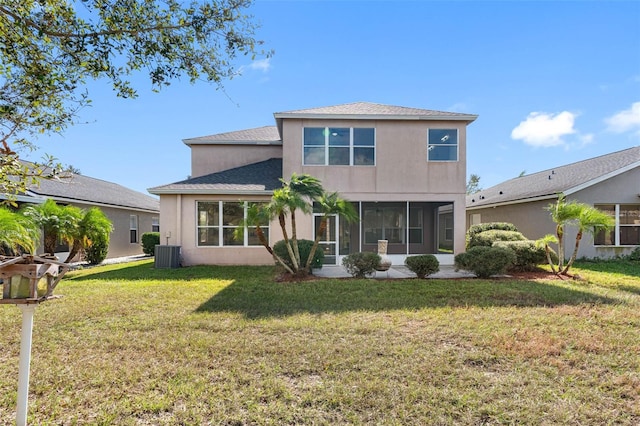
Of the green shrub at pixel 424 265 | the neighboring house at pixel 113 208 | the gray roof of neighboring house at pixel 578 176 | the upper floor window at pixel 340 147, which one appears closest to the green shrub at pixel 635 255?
the gray roof of neighboring house at pixel 578 176

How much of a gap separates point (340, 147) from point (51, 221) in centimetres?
1097

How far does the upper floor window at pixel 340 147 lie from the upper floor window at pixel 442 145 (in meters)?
2.40

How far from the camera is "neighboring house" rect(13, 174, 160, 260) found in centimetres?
1413

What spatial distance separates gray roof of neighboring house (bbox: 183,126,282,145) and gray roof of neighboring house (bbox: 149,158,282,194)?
1.49m

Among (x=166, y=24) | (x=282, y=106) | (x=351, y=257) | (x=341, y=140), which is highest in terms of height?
(x=282, y=106)

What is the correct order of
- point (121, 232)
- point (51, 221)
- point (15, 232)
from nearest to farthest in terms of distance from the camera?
point (15, 232) < point (51, 221) < point (121, 232)

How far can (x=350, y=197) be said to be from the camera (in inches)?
529

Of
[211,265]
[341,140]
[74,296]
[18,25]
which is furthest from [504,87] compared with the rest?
[74,296]

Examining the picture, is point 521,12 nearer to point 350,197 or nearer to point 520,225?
point 350,197

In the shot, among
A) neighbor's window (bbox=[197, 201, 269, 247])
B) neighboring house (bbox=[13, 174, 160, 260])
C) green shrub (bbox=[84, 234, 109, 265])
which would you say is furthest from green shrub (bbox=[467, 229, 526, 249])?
neighboring house (bbox=[13, 174, 160, 260])

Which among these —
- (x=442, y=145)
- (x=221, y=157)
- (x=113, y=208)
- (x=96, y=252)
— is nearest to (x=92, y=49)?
(x=442, y=145)

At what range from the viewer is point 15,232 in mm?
8758

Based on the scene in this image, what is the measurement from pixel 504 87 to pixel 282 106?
10765mm

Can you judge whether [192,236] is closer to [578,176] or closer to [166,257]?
[166,257]
